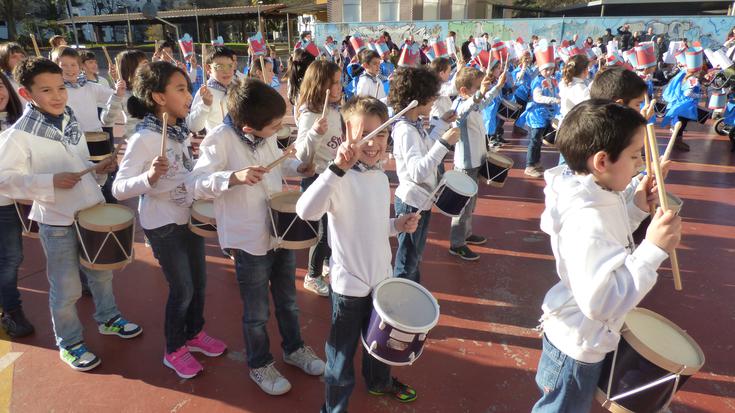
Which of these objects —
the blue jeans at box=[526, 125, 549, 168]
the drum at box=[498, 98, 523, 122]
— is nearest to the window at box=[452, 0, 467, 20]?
the drum at box=[498, 98, 523, 122]

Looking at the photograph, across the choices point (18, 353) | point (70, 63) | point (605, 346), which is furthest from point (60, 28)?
point (605, 346)

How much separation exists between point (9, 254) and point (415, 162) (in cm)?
280

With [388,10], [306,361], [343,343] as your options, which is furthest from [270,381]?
[388,10]

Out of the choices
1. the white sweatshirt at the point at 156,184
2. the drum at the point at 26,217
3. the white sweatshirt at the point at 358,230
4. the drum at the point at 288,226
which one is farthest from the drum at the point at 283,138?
the white sweatshirt at the point at 358,230

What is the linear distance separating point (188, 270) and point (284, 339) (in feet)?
2.39

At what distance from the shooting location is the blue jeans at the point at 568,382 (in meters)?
1.79

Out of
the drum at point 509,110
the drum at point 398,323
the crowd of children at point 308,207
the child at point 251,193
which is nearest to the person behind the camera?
the crowd of children at point 308,207

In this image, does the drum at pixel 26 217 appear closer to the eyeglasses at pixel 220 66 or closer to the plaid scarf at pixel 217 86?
the plaid scarf at pixel 217 86

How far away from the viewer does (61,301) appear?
281cm

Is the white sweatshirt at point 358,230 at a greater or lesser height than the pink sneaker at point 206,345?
greater

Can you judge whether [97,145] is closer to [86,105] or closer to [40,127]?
[86,105]

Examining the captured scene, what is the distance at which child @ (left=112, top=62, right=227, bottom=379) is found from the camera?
246 centimetres

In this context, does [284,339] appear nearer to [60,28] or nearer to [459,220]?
[459,220]

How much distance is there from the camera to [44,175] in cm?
251
